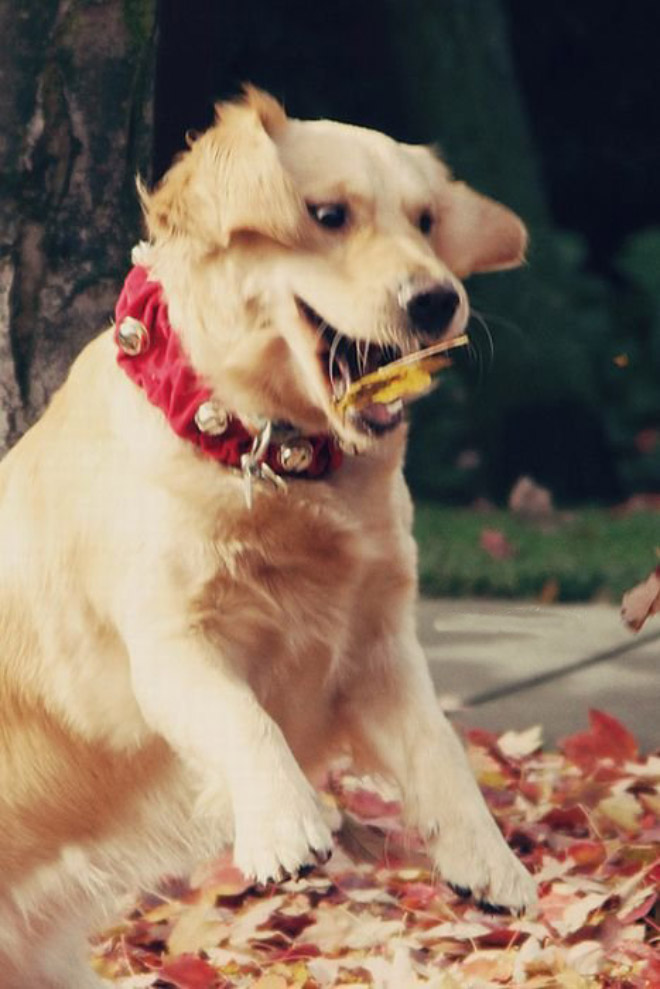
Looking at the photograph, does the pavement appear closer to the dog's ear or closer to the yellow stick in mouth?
the dog's ear

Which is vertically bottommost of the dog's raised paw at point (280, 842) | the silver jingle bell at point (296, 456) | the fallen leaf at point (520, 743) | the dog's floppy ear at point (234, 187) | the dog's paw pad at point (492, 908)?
the fallen leaf at point (520, 743)

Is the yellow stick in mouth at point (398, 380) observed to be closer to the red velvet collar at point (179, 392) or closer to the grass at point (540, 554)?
the red velvet collar at point (179, 392)

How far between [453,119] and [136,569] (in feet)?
20.4

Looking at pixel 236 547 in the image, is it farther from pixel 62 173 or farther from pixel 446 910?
pixel 62 173

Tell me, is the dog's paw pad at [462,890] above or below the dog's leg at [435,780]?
below

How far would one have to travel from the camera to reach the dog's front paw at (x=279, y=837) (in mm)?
2529

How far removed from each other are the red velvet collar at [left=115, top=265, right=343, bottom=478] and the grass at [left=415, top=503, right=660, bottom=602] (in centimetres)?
321

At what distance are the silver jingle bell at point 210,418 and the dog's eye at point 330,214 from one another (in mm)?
325

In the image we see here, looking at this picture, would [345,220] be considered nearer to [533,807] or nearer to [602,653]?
[533,807]

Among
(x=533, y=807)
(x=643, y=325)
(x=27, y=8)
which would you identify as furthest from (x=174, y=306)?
(x=643, y=325)

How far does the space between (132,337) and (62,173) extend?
107 cm

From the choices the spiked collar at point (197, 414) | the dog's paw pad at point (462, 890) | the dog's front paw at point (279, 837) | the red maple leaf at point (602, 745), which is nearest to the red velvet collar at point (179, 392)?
the spiked collar at point (197, 414)

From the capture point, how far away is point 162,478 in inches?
111

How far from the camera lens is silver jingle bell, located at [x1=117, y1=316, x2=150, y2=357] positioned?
289 cm
